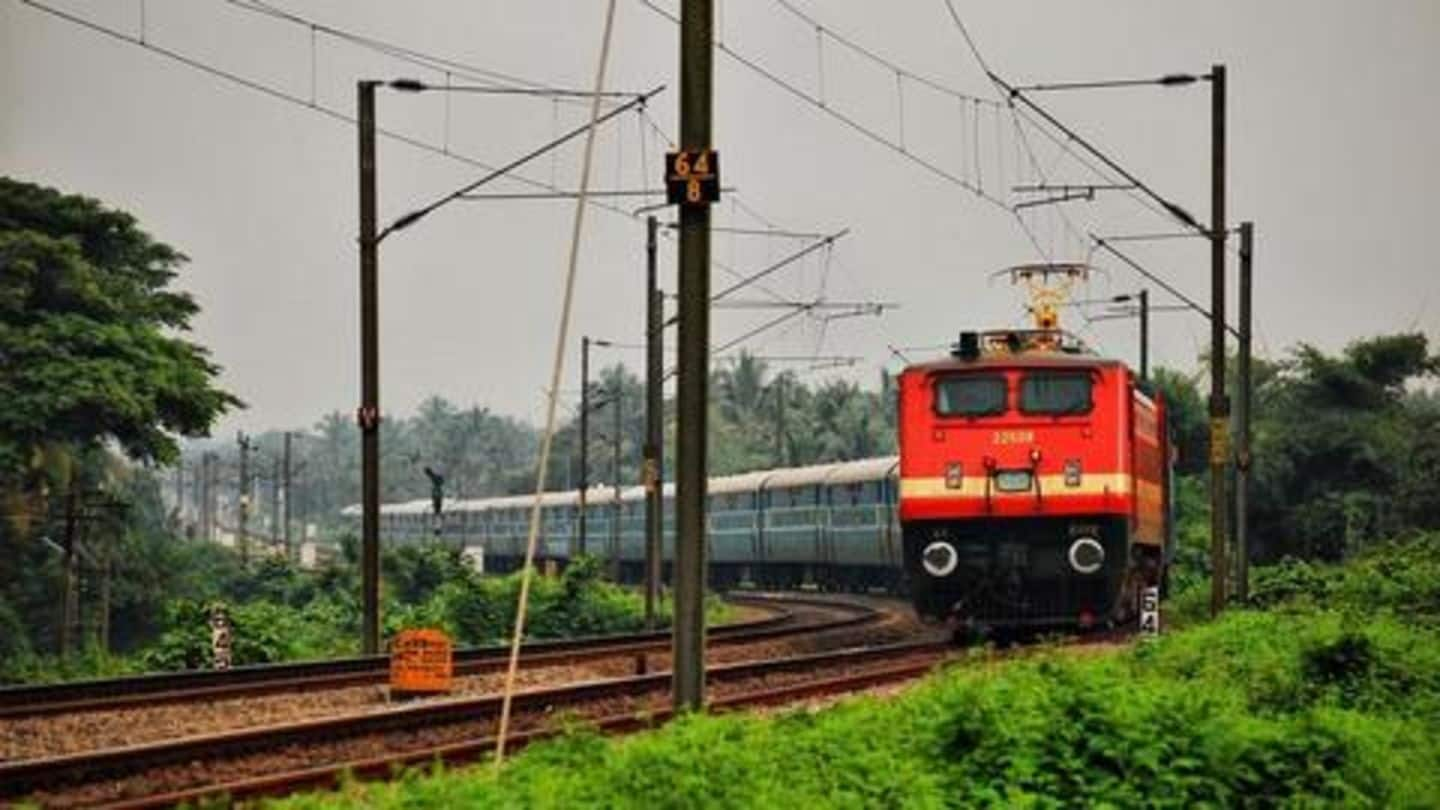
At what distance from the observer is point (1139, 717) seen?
12.8m

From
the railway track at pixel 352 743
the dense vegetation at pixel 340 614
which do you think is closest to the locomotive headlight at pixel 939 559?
the railway track at pixel 352 743

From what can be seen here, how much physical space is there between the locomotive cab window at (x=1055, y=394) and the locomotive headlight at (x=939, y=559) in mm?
Answer: 2083

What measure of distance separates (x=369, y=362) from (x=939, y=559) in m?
8.33

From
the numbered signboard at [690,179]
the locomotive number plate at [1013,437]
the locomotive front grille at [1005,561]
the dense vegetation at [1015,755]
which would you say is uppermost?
the numbered signboard at [690,179]

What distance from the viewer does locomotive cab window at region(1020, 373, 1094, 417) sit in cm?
2864

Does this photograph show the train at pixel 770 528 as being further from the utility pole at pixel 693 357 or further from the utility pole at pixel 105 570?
the utility pole at pixel 693 357

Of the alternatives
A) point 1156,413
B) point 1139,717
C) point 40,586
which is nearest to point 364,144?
point 1156,413

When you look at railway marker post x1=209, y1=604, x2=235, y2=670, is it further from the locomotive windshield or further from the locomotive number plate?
the locomotive number plate

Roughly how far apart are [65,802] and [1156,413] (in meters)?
24.5

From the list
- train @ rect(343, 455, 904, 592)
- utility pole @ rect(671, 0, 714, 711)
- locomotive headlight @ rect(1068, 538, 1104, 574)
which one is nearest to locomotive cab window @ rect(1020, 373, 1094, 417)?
locomotive headlight @ rect(1068, 538, 1104, 574)

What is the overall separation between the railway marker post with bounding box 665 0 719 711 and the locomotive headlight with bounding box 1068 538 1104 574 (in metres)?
14.6

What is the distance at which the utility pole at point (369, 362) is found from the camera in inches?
1167

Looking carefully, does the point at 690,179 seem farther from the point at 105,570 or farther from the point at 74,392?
the point at 105,570

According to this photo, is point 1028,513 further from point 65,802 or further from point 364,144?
point 65,802
